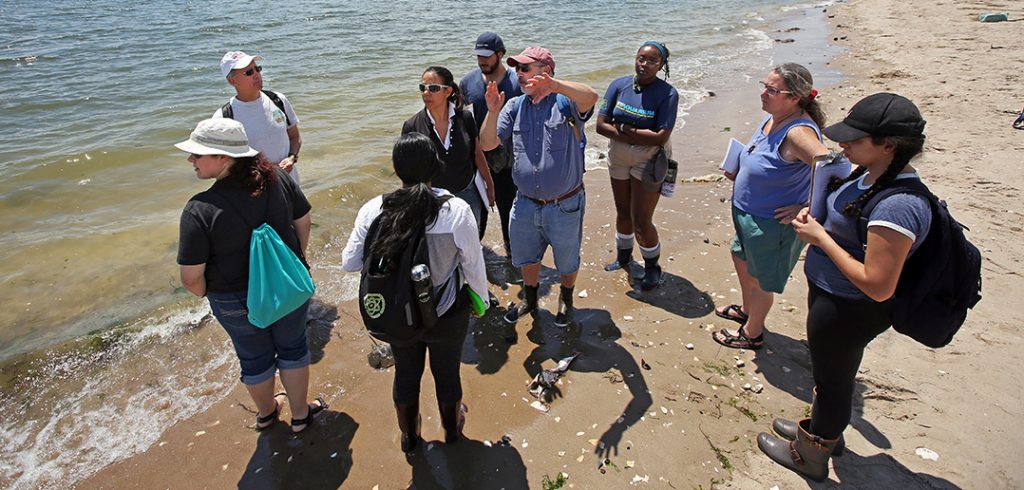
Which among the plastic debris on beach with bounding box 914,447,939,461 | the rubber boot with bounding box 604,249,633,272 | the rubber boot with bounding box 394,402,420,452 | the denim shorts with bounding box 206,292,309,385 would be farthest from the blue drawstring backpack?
the plastic debris on beach with bounding box 914,447,939,461

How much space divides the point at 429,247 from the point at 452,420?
4.24 ft

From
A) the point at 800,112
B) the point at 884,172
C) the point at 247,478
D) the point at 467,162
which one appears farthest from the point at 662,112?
the point at 247,478

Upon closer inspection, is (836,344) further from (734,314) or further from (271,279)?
(271,279)

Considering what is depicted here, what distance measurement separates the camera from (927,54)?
1421 centimetres

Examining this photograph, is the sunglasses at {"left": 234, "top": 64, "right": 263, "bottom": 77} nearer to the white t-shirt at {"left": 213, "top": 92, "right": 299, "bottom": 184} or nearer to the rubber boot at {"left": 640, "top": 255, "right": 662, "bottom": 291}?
the white t-shirt at {"left": 213, "top": 92, "right": 299, "bottom": 184}

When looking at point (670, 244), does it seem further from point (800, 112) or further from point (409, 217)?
point (409, 217)

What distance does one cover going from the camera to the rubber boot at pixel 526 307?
15.8 ft

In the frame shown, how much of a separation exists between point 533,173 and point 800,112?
1.80 metres

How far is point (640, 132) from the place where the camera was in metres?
4.74

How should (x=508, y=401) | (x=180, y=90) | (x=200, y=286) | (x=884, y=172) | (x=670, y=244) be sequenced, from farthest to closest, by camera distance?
(x=180, y=90) < (x=670, y=244) < (x=508, y=401) < (x=200, y=286) < (x=884, y=172)

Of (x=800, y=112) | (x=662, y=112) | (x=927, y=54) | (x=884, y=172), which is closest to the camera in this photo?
(x=884, y=172)

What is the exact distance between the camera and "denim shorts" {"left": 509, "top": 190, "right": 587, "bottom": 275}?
14.0 ft

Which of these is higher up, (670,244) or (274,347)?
(274,347)

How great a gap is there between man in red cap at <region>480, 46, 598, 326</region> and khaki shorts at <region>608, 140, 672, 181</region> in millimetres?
796
